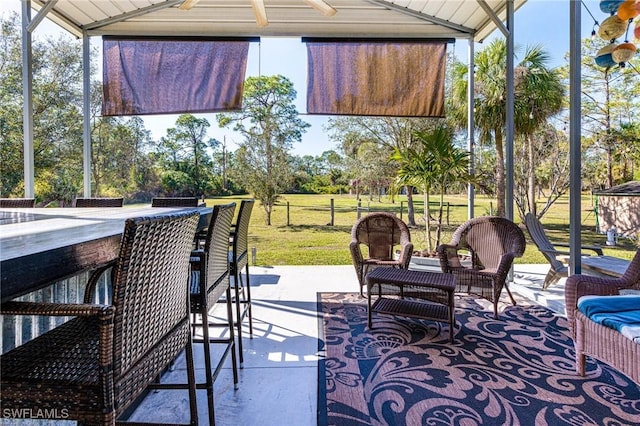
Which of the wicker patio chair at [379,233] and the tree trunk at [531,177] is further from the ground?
the tree trunk at [531,177]

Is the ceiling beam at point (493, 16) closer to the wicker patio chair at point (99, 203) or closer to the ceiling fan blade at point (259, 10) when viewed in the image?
the ceiling fan blade at point (259, 10)

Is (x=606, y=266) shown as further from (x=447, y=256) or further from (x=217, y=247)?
(x=217, y=247)

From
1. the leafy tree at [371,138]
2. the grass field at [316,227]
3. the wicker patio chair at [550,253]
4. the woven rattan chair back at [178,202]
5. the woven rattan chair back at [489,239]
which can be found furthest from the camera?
the leafy tree at [371,138]

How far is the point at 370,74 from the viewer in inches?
173

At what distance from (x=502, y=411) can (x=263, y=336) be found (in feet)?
5.63

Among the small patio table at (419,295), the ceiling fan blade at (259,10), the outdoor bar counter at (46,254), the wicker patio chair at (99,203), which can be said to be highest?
the ceiling fan blade at (259,10)

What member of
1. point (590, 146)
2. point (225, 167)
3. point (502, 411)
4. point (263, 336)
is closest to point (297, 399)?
point (263, 336)

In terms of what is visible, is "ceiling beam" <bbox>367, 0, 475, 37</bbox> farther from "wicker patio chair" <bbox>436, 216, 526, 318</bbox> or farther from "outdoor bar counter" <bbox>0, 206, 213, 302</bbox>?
"outdoor bar counter" <bbox>0, 206, 213, 302</bbox>

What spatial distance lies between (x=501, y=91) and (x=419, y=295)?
12.6ft

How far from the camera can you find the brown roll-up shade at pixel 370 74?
4.39m

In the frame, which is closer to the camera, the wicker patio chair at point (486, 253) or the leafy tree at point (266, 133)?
the wicker patio chair at point (486, 253)

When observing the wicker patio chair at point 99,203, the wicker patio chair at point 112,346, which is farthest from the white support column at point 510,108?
the wicker patio chair at point 99,203

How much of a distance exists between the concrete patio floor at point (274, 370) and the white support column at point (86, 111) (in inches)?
102

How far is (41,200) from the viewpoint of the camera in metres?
4.32
